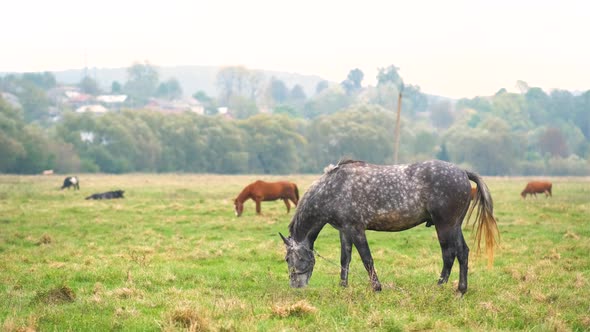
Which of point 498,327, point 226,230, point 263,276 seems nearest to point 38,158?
point 226,230

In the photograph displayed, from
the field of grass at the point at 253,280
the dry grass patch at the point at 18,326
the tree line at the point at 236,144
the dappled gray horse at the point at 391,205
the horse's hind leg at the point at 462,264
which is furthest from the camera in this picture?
the tree line at the point at 236,144

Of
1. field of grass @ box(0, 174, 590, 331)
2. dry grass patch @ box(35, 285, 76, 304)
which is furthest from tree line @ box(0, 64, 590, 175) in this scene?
dry grass patch @ box(35, 285, 76, 304)

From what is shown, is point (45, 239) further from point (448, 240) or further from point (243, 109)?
point (243, 109)

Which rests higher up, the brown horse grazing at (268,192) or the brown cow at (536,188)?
the brown horse grazing at (268,192)

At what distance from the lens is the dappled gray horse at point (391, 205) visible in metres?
10.4

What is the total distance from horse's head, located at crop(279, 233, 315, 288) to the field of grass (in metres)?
0.27

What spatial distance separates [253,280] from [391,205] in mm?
3132

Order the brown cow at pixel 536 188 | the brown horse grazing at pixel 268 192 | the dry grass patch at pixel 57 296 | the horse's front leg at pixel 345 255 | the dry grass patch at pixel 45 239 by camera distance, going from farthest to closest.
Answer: the brown cow at pixel 536 188 < the brown horse grazing at pixel 268 192 < the dry grass patch at pixel 45 239 < the horse's front leg at pixel 345 255 < the dry grass patch at pixel 57 296

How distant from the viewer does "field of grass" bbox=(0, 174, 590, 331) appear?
8148 millimetres

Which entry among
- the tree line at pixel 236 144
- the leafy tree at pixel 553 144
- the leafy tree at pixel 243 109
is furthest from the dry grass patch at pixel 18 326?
the leafy tree at pixel 243 109

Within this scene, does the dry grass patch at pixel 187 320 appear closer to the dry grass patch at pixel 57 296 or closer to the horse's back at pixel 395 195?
the dry grass patch at pixel 57 296

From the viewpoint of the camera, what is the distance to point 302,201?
11.0 metres

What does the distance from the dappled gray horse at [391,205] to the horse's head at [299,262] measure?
0.06 ft

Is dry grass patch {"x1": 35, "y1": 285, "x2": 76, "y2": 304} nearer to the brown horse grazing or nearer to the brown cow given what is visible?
the brown horse grazing
